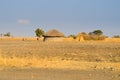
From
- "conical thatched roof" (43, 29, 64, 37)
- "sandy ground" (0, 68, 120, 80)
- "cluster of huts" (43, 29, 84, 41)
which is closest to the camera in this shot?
"sandy ground" (0, 68, 120, 80)

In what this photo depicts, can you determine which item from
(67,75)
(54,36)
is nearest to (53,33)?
(54,36)

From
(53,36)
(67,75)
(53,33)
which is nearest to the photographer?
(67,75)

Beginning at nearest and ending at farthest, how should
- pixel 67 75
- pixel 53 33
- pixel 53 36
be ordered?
pixel 67 75 < pixel 53 36 < pixel 53 33

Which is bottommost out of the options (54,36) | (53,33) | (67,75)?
Result: (67,75)

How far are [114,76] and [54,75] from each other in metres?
2.73

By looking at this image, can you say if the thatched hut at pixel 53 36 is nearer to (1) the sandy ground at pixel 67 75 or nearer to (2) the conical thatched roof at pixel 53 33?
(2) the conical thatched roof at pixel 53 33

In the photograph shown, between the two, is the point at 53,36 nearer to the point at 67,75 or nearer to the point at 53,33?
the point at 53,33

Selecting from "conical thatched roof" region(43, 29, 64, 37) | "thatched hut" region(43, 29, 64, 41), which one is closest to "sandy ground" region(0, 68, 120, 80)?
"thatched hut" region(43, 29, 64, 41)

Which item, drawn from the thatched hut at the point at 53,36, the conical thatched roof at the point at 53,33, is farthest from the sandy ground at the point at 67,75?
the conical thatched roof at the point at 53,33

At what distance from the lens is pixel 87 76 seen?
738 inches

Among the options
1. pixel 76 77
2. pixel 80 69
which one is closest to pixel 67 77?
pixel 76 77

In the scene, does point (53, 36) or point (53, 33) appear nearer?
point (53, 36)

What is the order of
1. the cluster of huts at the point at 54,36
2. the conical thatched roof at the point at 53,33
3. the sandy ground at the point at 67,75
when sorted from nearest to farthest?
the sandy ground at the point at 67,75
the cluster of huts at the point at 54,36
the conical thatched roof at the point at 53,33

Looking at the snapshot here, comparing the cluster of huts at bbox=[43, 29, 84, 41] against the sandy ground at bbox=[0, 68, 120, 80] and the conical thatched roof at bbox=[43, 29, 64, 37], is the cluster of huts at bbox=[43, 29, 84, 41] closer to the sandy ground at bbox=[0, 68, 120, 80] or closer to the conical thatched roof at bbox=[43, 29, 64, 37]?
the conical thatched roof at bbox=[43, 29, 64, 37]
